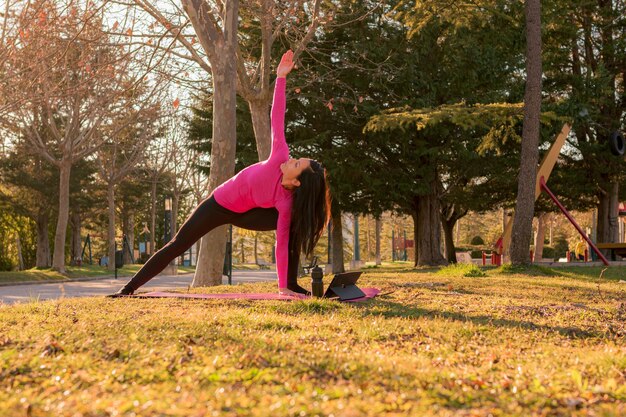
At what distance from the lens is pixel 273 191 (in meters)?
7.48

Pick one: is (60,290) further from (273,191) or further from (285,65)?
(285,65)

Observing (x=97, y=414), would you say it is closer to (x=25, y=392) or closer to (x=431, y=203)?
(x=25, y=392)

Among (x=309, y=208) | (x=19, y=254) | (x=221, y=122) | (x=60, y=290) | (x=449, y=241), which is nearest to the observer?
(x=309, y=208)

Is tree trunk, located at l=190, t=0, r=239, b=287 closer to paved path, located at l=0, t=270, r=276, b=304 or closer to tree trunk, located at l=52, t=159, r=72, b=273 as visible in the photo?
paved path, located at l=0, t=270, r=276, b=304

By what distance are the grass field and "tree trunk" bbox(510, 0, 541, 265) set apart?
8192 mm

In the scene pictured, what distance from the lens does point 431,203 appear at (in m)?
23.5

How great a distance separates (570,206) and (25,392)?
26251mm

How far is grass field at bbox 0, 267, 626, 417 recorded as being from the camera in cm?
294

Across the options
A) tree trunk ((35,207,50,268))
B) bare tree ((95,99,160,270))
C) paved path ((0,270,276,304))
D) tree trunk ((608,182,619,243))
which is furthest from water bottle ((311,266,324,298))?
tree trunk ((35,207,50,268))

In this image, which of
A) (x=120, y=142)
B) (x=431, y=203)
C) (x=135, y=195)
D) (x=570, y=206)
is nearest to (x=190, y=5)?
(x=431, y=203)

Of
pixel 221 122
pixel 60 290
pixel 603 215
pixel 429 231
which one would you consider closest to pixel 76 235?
pixel 60 290

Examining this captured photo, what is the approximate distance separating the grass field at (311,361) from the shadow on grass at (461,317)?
2 cm

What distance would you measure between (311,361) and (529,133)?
1205 centimetres

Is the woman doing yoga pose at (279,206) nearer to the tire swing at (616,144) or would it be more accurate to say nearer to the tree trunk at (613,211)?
the tire swing at (616,144)
